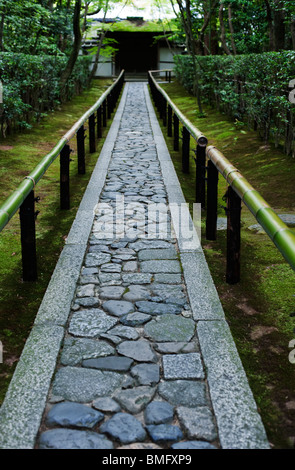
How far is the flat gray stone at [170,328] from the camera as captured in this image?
10.9 feet

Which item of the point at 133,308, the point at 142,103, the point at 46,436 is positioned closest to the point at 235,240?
the point at 133,308

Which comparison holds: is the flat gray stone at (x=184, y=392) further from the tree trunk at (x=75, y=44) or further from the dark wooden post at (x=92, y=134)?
the tree trunk at (x=75, y=44)

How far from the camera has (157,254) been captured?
4.85m

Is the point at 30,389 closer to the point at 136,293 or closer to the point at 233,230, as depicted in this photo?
the point at 136,293

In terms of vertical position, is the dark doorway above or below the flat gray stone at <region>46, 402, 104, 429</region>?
above

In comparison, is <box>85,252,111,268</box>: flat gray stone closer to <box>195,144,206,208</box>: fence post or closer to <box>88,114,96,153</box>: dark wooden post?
<box>195,144,206,208</box>: fence post

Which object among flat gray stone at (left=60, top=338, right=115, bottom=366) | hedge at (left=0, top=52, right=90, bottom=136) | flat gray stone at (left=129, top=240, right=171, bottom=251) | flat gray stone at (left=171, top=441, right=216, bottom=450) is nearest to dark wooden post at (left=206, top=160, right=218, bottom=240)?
flat gray stone at (left=129, top=240, right=171, bottom=251)

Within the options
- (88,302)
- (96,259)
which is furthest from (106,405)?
(96,259)

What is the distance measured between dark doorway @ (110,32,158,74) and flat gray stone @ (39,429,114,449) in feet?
112

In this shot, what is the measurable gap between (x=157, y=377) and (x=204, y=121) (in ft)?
38.8

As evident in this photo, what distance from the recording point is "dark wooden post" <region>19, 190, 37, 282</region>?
13.1 ft

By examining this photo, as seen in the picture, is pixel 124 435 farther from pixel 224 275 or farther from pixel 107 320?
pixel 224 275

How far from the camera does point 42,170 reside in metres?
4.50

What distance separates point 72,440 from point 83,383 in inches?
19.0
